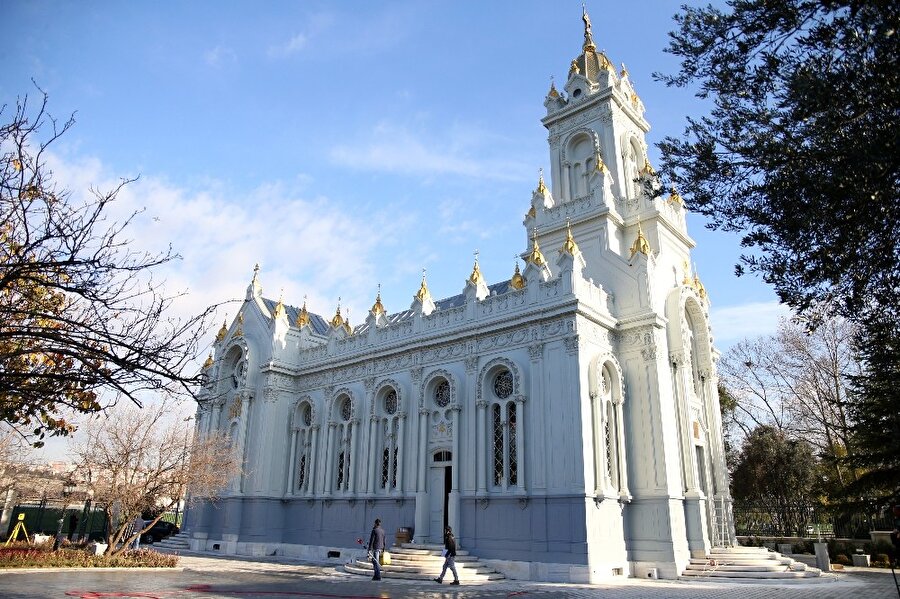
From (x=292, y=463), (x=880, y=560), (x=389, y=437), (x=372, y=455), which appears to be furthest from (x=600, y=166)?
(x=292, y=463)

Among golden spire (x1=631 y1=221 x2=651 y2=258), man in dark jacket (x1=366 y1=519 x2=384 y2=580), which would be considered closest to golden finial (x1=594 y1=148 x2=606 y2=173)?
golden spire (x1=631 y1=221 x2=651 y2=258)

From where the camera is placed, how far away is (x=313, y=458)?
95.5 feet

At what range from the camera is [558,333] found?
21859 millimetres

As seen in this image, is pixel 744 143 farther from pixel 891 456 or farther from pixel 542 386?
pixel 891 456

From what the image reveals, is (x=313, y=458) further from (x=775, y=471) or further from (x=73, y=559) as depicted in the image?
(x=775, y=471)

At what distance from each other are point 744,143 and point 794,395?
28.3m

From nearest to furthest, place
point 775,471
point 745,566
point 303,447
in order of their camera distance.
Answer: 1. point 745,566
2. point 303,447
3. point 775,471

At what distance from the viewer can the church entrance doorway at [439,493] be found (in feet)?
76.7

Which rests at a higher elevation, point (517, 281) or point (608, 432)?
point (517, 281)

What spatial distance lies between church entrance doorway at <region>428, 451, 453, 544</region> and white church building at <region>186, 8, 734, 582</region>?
57 millimetres

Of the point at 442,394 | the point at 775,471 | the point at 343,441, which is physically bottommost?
the point at 775,471

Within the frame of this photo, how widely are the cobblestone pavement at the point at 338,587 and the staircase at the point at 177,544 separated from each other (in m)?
11.0

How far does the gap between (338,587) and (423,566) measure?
Answer: 4.08 meters

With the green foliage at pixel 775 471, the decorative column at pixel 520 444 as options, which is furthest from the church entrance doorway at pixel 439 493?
the green foliage at pixel 775 471
